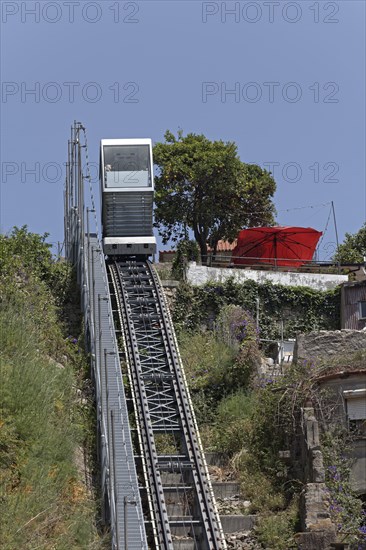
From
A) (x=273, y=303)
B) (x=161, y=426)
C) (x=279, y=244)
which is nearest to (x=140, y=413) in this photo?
(x=161, y=426)

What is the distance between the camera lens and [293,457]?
28.9 meters

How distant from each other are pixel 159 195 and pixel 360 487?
22.6 metres

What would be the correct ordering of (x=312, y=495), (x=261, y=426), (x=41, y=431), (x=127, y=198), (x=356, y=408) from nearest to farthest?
1. (x=312, y=495)
2. (x=41, y=431)
3. (x=356, y=408)
4. (x=261, y=426)
5. (x=127, y=198)

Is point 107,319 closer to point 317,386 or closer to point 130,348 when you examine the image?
point 130,348

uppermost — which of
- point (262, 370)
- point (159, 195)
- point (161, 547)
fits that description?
point (159, 195)

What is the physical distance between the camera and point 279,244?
4531cm

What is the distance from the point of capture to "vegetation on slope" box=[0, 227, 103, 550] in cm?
2345

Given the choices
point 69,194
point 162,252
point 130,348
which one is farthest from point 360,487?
point 162,252

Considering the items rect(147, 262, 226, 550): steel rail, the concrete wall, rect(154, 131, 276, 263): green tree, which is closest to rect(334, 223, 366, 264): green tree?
rect(154, 131, 276, 263): green tree

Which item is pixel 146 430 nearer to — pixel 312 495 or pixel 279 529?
pixel 279 529

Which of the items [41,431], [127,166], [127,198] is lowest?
[41,431]

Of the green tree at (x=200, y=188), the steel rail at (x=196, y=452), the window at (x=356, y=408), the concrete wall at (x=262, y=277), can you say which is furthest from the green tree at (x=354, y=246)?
the window at (x=356, y=408)

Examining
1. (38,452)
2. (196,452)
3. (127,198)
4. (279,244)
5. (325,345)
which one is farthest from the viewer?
(279,244)

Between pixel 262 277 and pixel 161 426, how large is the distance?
11.4 meters
